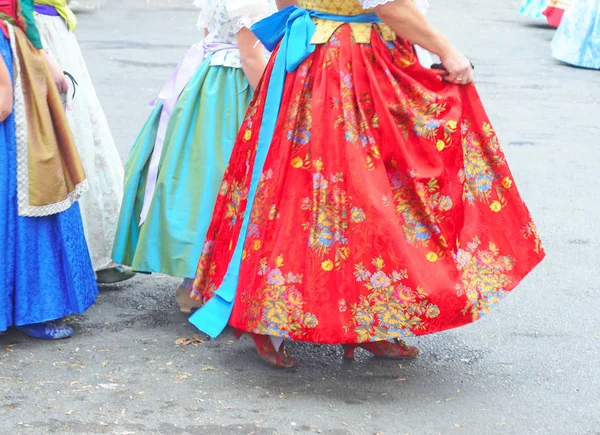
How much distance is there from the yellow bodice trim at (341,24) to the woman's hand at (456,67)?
0.20 meters

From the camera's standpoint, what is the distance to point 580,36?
11188 millimetres

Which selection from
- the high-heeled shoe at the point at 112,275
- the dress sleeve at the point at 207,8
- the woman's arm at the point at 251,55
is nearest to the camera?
the woman's arm at the point at 251,55

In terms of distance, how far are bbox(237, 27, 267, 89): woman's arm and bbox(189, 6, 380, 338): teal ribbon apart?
0.29m

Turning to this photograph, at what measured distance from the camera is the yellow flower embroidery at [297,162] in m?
3.35

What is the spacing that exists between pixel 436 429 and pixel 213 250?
3.41 feet

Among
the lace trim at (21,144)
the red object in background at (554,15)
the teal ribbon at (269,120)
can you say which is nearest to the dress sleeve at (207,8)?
the teal ribbon at (269,120)

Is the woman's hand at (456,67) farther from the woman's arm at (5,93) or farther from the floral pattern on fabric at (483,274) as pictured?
the woman's arm at (5,93)

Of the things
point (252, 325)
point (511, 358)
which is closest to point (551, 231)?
point (511, 358)

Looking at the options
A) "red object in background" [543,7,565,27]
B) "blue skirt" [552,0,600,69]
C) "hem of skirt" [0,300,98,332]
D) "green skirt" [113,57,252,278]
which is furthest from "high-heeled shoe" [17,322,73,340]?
"red object in background" [543,7,565,27]

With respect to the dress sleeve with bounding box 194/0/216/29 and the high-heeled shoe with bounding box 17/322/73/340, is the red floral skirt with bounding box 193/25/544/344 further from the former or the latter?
the high-heeled shoe with bounding box 17/322/73/340

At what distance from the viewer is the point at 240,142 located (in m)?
3.63

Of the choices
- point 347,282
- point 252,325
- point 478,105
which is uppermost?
point 478,105

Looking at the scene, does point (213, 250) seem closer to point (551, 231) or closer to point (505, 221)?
point (505, 221)

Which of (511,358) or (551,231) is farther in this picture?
(551,231)
